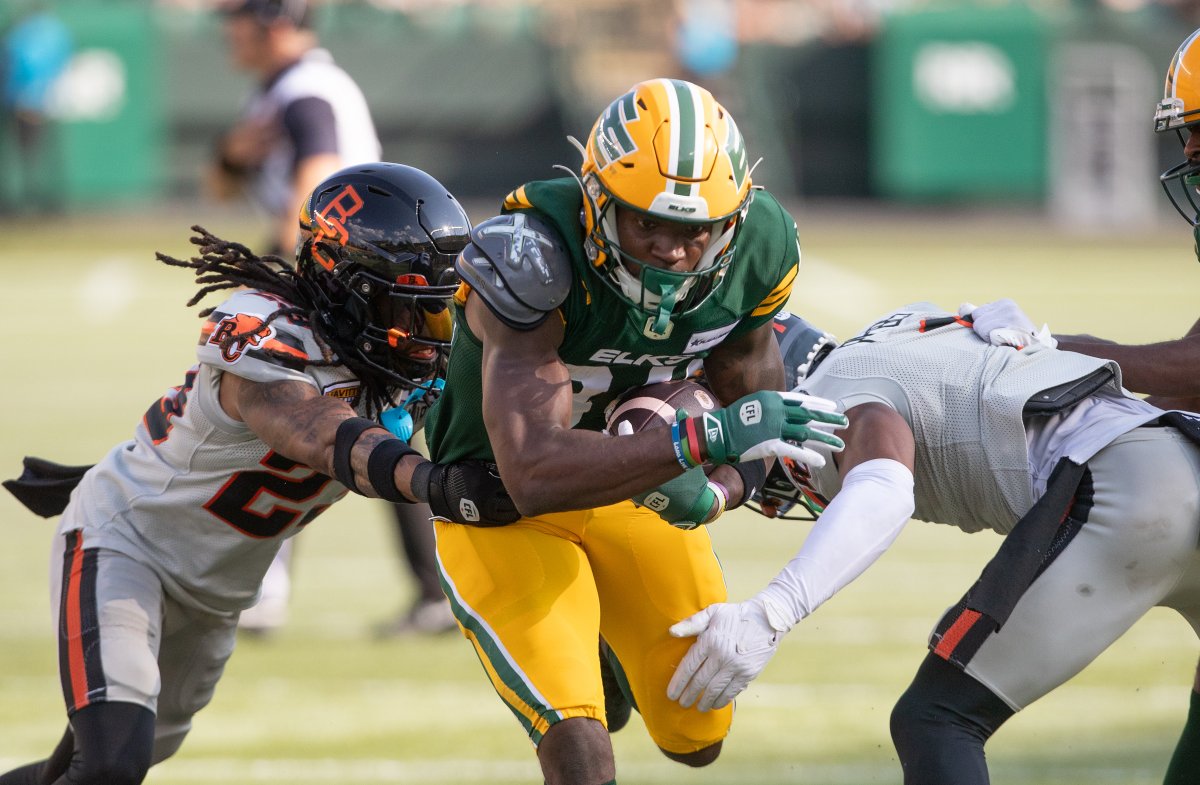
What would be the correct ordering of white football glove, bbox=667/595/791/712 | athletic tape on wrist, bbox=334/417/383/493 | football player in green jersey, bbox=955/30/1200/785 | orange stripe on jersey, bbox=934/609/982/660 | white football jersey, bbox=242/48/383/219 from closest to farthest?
1. white football glove, bbox=667/595/791/712
2. orange stripe on jersey, bbox=934/609/982/660
3. athletic tape on wrist, bbox=334/417/383/493
4. football player in green jersey, bbox=955/30/1200/785
5. white football jersey, bbox=242/48/383/219

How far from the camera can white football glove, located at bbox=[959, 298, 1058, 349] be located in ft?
11.7

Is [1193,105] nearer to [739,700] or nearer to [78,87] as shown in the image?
[739,700]

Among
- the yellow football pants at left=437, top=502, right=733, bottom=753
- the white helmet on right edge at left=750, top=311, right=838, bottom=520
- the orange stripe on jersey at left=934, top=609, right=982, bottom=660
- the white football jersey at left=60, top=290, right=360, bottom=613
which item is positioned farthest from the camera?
the white helmet on right edge at left=750, top=311, right=838, bottom=520

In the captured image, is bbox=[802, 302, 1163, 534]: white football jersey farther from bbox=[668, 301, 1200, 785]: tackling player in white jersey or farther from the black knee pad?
the black knee pad

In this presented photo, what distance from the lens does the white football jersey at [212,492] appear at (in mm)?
3971

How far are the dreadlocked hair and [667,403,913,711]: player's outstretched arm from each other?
1.24 meters

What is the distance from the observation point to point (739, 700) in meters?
5.64

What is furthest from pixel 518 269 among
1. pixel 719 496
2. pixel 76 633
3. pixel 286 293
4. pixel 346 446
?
pixel 76 633

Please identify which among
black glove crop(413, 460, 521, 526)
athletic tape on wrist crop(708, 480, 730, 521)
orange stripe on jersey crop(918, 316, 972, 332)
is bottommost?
athletic tape on wrist crop(708, 480, 730, 521)

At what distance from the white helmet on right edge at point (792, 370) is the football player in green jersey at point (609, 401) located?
199 millimetres

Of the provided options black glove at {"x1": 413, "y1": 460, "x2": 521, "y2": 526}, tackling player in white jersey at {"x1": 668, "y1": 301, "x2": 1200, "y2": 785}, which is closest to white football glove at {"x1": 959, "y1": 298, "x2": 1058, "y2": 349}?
tackling player in white jersey at {"x1": 668, "y1": 301, "x2": 1200, "y2": 785}

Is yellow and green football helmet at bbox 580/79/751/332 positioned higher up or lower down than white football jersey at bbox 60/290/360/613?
higher up

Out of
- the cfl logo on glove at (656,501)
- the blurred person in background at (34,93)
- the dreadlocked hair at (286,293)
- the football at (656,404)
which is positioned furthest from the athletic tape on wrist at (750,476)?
the blurred person in background at (34,93)

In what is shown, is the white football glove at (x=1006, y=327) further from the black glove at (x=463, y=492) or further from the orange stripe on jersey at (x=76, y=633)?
the orange stripe on jersey at (x=76, y=633)
